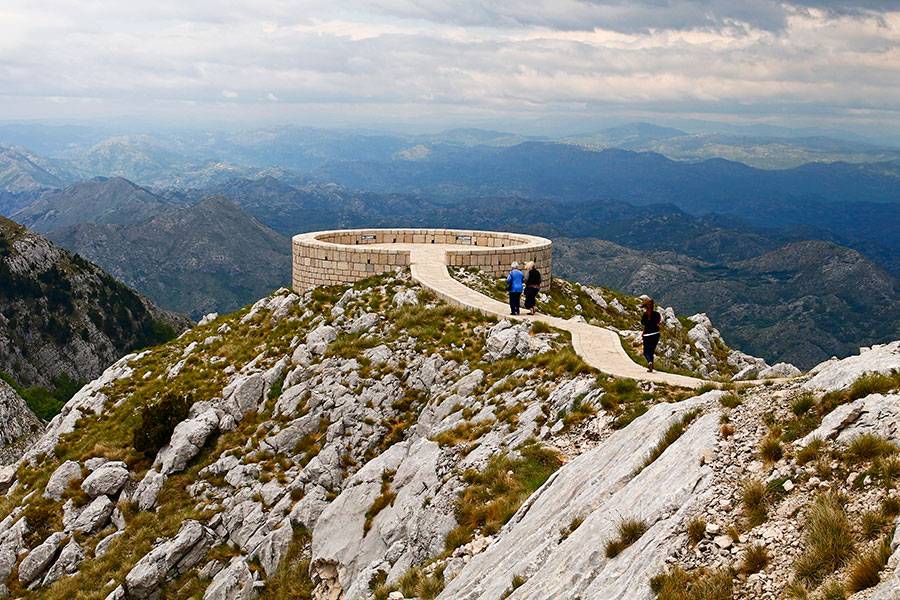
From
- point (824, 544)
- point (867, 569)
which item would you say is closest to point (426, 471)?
point (824, 544)

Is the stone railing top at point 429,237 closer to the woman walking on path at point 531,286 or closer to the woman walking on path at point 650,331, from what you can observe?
the woman walking on path at point 531,286

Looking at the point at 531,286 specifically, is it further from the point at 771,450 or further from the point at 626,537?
the point at 626,537

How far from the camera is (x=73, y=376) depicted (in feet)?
492

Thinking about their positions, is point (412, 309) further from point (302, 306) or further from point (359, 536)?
point (359, 536)

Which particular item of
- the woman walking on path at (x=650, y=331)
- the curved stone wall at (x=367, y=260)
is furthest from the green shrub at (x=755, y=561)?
the curved stone wall at (x=367, y=260)

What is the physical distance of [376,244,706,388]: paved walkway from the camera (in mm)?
20578

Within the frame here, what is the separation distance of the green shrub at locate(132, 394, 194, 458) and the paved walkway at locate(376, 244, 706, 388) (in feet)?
39.0

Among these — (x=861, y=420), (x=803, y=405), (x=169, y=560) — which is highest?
(x=861, y=420)

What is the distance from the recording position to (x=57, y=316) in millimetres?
155375

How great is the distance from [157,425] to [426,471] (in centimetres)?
1383

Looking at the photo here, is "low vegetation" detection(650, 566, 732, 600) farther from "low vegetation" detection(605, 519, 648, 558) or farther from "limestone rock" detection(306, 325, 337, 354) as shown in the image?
"limestone rock" detection(306, 325, 337, 354)

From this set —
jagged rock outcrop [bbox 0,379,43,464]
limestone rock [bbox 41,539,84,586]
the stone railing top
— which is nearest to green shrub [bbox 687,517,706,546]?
limestone rock [bbox 41,539,84,586]

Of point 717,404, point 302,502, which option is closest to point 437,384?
point 302,502

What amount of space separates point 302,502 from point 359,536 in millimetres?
3200
